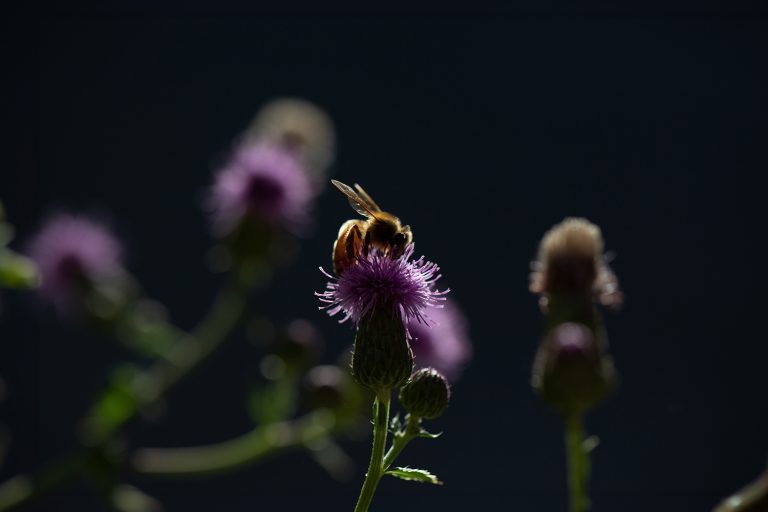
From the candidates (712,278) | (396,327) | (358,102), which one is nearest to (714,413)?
(712,278)

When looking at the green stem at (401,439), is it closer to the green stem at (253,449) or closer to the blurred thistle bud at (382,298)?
the blurred thistle bud at (382,298)

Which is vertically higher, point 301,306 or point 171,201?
point 171,201

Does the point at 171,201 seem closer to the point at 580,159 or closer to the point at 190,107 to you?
the point at 190,107

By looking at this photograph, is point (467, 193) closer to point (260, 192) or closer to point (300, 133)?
point (300, 133)

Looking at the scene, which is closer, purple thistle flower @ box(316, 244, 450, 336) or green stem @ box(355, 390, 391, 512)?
green stem @ box(355, 390, 391, 512)

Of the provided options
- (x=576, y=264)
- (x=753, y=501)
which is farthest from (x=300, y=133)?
(x=753, y=501)

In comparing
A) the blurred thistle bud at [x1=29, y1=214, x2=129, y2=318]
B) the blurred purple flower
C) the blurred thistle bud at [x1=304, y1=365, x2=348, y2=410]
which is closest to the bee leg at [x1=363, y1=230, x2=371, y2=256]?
the blurred purple flower

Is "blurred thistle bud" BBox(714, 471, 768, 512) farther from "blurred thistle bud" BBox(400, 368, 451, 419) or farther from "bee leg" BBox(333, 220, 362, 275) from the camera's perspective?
"bee leg" BBox(333, 220, 362, 275)
